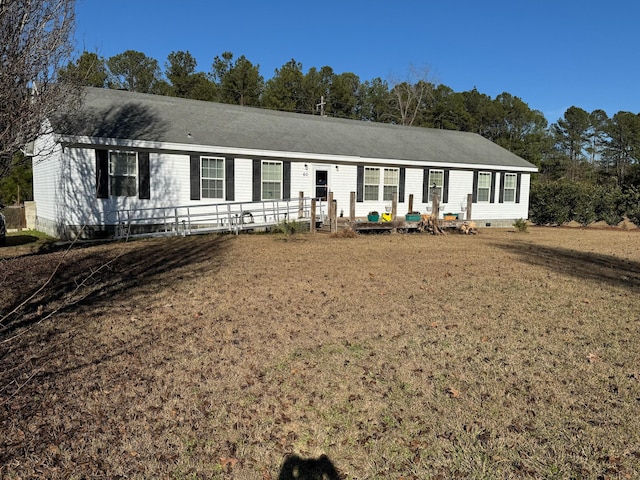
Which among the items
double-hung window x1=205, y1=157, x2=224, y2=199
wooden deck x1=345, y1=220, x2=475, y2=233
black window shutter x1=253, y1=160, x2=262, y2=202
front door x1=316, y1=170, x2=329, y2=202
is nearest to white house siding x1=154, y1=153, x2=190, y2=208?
double-hung window x1=205, y1=157, x2=224, y2=199

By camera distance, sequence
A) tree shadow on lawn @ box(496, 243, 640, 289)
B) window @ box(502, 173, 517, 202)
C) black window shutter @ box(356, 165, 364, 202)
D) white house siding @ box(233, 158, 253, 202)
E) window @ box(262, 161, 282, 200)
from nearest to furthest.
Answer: tree shadow on lawn @ box(496, 243, 640, 289), white house siding @ box(233, 158, 253, 202), window @ box(262, 161, 282, 200), black window shutter @ box(356, 165, 364, 202), window @ box(502, 173, 517, 202)

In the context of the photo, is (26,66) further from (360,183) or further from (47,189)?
(360,183)

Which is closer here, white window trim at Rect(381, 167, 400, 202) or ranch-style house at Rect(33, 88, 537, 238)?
ranch-style house at Rect(33, 88, 537, 238)

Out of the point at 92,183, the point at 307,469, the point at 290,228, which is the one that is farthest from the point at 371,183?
the point at 307,469

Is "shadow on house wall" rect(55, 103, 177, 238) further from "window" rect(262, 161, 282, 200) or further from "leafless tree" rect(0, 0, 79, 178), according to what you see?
"leafless tree" rect(0, 0, 79, 178)

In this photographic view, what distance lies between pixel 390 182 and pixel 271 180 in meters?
5.61

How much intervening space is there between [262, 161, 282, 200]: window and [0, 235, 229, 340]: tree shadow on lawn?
3.73 m

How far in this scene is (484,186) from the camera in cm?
2288

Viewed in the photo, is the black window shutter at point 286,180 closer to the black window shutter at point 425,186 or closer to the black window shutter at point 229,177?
the black window shutter at point 229,177

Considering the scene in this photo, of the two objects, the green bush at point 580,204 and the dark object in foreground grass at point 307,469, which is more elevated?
the green bush at point 580,204

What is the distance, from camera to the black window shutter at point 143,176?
15.1m

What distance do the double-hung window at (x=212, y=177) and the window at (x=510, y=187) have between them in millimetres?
14501

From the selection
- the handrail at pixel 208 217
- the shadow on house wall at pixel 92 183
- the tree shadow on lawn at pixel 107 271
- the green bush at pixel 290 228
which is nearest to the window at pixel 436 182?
the handrail at pixel 208 217

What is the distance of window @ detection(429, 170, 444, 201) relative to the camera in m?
21.2
